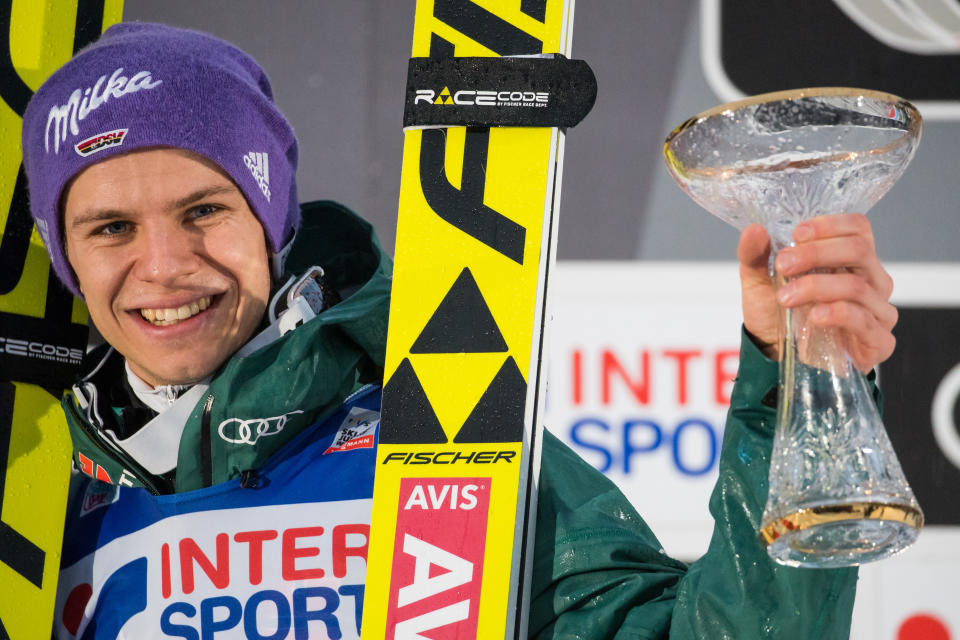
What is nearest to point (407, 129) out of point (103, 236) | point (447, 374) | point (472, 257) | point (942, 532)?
point (472, 257)

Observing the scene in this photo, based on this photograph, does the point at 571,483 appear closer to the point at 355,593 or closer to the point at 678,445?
the point at 355,593

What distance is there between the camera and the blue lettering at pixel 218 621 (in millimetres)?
1435

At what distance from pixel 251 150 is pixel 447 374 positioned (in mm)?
563

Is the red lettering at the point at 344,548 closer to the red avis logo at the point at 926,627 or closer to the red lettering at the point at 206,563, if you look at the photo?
the red lettering at the point at 206,563

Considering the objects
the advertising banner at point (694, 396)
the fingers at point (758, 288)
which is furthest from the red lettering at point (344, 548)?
the advertising banner at point (694, 396)

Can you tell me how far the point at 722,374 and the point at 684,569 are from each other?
0.94 m

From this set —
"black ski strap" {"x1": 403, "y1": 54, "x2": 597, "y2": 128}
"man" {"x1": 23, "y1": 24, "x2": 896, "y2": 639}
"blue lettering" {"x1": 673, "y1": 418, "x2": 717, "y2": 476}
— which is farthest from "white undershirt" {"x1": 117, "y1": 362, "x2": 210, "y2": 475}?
"blue lettering" {"x1": 673, "y1": 418, "x2": 717, "y2": 476}

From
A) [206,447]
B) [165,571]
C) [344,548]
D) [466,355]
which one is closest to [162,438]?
[206,447]

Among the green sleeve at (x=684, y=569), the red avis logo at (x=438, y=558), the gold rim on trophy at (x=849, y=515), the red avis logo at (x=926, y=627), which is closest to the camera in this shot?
the gold rim on trophy at (x=849, y=515)

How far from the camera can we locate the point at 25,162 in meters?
1.70

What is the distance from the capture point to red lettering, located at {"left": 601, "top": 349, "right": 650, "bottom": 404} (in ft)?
7.50

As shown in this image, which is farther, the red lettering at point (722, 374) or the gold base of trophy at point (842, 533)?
the red lettering at point (722, 374)

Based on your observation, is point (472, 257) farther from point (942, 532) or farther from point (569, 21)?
point (942, 532)

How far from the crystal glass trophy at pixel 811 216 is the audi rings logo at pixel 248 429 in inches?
27.4
